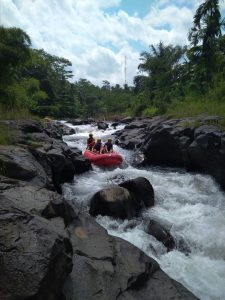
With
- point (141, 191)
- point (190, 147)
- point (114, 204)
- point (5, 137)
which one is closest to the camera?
point (114, 204)

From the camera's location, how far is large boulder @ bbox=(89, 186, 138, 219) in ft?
23.4

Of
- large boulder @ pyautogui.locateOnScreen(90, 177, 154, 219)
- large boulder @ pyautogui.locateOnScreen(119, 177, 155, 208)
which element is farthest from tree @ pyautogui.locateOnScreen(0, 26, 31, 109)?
large boulder @ pyautogui.locateOnScreen(90, 177, 154, 219)

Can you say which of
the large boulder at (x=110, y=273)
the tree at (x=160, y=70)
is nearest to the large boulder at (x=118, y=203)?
the large boulder at (x=110, y=273)

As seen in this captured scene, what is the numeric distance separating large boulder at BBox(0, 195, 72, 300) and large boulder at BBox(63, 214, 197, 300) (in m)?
0.47

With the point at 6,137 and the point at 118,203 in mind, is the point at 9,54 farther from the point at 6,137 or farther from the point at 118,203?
the point at 118,203

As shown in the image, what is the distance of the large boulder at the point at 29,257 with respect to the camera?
304 centimetres

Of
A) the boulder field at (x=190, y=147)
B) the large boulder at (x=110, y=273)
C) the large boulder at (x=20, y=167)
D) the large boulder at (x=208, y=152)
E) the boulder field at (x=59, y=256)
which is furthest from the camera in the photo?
the boulder field at (x=190, y=147)

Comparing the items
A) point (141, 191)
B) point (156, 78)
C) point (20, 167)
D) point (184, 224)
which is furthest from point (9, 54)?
point (156, 78)

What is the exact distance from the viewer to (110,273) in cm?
438

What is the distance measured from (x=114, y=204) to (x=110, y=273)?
2.79 meters

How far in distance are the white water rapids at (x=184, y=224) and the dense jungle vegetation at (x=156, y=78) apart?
4.78 m

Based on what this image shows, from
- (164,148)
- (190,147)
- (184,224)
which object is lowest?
(184,224)

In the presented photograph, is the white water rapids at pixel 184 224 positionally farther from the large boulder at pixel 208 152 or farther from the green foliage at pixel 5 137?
the green foliage at pixel 5 137

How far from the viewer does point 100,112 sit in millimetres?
61188
